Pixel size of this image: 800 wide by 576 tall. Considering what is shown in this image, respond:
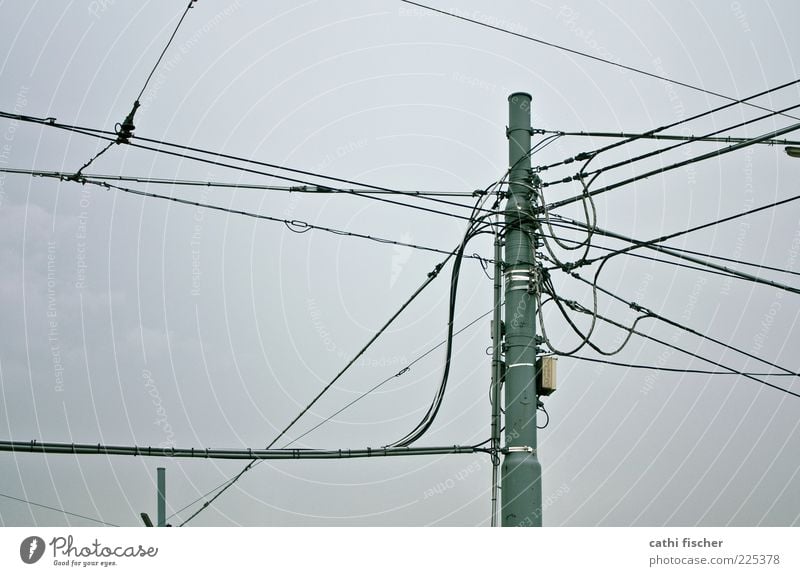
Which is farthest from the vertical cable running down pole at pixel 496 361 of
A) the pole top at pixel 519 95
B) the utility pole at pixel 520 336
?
the pole top at pixel 519 95

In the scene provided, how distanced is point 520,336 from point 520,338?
0.08 ft

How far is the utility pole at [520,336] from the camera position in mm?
9953

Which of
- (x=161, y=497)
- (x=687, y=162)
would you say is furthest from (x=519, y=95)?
(x=161, y=497)

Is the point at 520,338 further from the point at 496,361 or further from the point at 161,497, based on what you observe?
the point at 161,497

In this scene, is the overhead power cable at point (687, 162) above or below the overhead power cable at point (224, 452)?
above

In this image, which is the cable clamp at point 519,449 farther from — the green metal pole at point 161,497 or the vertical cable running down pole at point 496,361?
the green metal pole at point 161,497

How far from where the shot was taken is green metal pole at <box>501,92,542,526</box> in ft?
32.7

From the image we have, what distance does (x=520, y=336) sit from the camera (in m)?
10.5

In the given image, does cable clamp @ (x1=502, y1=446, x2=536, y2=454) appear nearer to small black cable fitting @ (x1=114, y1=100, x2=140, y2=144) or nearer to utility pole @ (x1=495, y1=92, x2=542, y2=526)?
utility pole @ (x1=495, y1=92, x2=542, y2=526)

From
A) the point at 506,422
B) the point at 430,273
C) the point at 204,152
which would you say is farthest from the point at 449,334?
the point at 204,152

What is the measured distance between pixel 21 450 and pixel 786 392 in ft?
31.3

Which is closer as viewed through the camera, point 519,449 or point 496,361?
point 519,449

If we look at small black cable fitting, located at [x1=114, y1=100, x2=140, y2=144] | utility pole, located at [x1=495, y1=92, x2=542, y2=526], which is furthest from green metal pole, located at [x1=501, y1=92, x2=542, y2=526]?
small black cable fitting, located at [x1=114, y1=100, x2=140, y2=144]
